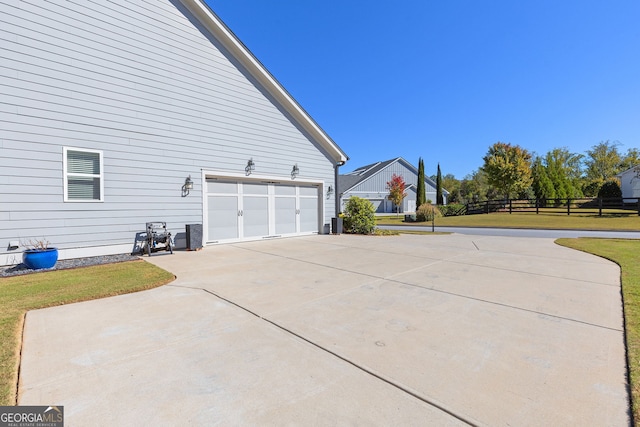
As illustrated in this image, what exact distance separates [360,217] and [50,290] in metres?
10.8

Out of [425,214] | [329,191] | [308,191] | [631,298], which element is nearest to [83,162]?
[308,191]

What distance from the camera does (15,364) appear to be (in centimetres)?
238

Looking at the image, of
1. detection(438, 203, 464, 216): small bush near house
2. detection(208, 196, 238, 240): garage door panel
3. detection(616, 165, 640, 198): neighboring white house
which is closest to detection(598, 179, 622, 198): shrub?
detection(616, 165, 640, 198): neighboring white house

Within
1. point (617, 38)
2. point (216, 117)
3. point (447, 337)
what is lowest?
point (447, 337)

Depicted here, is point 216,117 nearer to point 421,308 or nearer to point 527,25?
point 421,308

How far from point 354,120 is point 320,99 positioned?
6.67 metres

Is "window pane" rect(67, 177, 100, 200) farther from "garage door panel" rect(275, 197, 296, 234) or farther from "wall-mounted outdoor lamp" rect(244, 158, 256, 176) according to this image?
"garage door panel" rect(275, 197, 296, 234)

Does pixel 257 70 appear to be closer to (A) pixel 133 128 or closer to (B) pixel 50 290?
(A) pixel 133 128

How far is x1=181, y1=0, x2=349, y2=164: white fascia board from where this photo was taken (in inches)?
371

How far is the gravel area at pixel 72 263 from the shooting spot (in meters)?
5.93

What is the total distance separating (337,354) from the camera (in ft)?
8.48

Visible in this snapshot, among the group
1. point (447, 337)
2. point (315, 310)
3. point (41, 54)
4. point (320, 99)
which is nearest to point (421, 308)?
point (447, 337)

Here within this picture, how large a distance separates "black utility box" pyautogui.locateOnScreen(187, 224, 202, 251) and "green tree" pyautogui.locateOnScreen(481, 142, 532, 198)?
30.6 metres

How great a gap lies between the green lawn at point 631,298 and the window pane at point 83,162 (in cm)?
994
